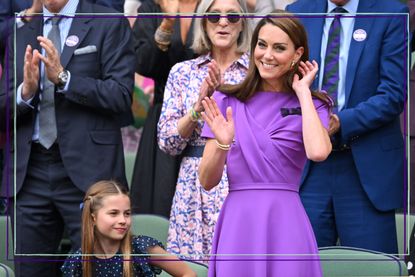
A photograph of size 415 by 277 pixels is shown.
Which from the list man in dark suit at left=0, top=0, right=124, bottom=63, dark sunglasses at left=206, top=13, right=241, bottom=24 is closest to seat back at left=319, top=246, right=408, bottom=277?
dark sunglasses at left=206, top=13, right=241, bottom=24

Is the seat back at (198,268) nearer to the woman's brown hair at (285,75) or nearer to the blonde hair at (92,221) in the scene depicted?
the blonde hair at (92,221)

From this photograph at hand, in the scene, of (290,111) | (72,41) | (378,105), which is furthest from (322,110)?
(72,41)

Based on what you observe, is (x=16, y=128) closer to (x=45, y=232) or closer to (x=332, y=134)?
(x=45, y=232)

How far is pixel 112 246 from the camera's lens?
19.2 feet

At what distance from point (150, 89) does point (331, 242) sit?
2565 millimetres

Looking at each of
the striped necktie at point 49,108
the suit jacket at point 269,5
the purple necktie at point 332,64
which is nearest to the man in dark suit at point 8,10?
the striped necktie at point 49,108

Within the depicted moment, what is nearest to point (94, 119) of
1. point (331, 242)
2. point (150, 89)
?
point (331, 242)

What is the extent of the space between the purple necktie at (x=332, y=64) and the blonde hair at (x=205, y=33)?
15.4 inches

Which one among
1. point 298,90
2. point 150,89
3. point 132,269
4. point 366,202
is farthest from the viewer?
point 150,89

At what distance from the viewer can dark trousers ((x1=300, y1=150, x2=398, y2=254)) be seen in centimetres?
618

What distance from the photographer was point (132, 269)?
19.0 feet

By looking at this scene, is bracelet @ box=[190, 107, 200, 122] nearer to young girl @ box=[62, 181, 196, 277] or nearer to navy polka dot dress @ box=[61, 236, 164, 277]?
young girl @ box=[62, 181, 196, 277]

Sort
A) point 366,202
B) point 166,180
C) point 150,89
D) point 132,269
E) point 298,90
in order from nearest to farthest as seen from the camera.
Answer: point 298,90, point 132,269, point 366,202, point 166,180, point 150,89

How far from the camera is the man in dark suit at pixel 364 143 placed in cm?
607
